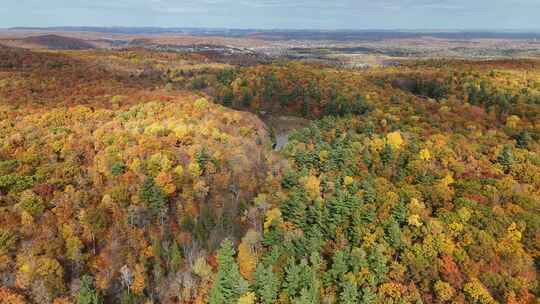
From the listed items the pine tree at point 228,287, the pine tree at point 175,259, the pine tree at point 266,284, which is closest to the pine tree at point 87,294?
the pine tree at point 175,259

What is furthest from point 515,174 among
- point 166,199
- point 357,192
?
point 166,199

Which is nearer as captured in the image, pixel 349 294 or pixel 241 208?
pixel 349 294

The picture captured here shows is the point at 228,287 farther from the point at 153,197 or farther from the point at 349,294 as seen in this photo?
the point at 153,197

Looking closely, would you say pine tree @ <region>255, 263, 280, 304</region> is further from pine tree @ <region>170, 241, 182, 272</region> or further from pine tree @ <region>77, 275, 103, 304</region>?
pine tree @ <region>77, 275, 103, 304</region>

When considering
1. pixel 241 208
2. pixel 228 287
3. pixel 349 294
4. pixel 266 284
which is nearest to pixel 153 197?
pixel 241 208

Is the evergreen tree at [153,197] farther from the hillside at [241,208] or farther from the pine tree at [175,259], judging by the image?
the pine tree at [175,259]

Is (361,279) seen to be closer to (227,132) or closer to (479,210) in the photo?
(479,210)
